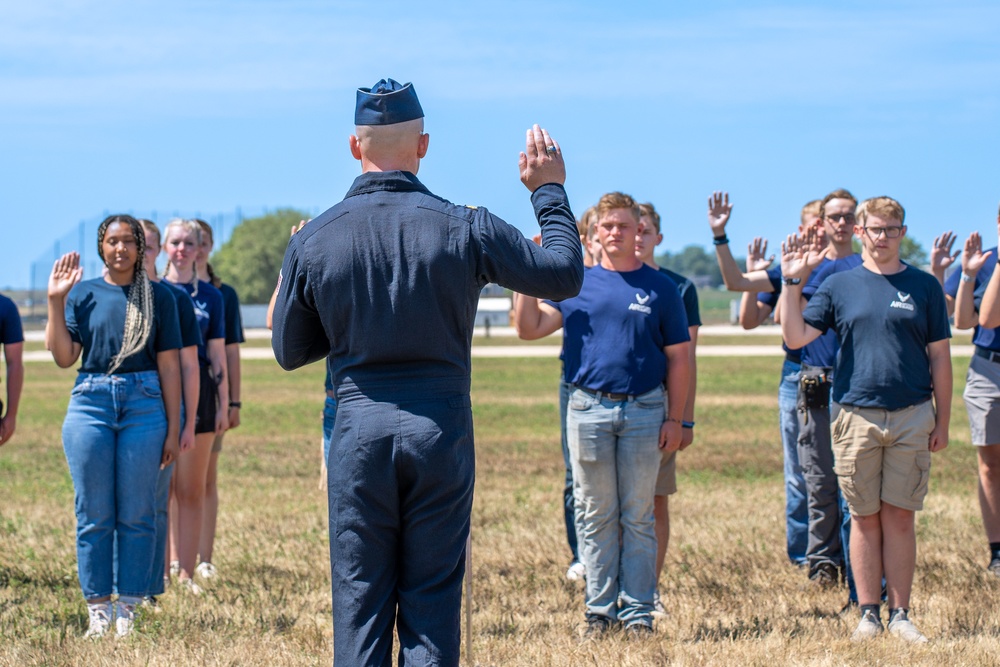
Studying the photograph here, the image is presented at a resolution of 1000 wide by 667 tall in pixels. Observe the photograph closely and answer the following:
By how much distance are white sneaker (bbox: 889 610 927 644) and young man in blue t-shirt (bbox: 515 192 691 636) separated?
121cm

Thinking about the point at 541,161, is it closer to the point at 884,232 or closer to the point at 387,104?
the point at 387,104

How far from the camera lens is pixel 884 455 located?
5992 mm

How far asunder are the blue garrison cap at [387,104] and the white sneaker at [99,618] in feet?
11.2

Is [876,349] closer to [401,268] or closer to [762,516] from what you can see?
[401,268]

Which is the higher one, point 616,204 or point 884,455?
point 616,204

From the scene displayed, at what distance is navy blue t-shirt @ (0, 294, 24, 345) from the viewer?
21.7 feet

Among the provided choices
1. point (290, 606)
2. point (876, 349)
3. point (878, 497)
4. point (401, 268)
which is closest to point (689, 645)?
point (878, 497)

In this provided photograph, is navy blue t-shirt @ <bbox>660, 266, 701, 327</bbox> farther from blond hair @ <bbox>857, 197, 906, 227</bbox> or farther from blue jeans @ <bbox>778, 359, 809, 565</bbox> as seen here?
blond hair @ <bbox>857, 197, 906, 227</bbox>

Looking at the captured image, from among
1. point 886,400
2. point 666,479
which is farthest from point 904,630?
point 666,479

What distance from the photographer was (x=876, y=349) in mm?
5879

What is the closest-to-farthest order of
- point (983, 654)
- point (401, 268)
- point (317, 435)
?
point (401, 268), point (983, 654), point (317, 435)

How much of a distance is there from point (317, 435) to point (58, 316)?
1080cm

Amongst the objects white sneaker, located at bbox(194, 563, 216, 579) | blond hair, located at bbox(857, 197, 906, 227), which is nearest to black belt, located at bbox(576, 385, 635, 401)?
blond hair, located at bbox(857, 197, 906, 227)

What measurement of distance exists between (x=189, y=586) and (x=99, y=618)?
1018 millimetres
